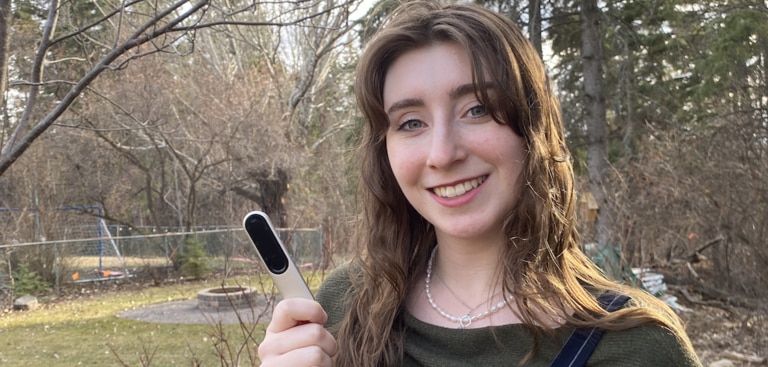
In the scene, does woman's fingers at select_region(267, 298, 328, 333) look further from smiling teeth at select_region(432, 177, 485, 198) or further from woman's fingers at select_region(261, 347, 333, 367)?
smiling teeth at select_region(432, 177, 485, 198)

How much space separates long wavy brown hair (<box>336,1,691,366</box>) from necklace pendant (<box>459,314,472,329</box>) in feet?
0.41

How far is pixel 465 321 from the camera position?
4.83ft

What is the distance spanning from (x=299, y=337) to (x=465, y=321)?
1.44 feet

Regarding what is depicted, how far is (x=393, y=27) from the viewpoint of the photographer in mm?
1515

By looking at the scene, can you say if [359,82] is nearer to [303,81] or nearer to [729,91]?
[729,91]

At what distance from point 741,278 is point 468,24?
263 inches

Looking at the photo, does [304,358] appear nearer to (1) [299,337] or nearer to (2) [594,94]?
(1) [299,337]

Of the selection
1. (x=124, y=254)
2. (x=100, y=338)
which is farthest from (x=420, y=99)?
(x=124, y=254)

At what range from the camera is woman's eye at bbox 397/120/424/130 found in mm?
1464

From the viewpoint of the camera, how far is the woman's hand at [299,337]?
1207mm

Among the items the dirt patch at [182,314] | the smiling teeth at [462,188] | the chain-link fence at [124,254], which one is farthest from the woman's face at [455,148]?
the chain-link fence at [124,254]

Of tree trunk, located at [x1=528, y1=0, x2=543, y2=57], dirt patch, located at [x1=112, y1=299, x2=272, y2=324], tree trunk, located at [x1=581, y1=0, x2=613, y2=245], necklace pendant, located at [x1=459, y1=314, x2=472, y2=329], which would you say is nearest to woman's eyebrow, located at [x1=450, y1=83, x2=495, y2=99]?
necklace pendant, located at [x1=459, y1=314, x2=472, y2=329]

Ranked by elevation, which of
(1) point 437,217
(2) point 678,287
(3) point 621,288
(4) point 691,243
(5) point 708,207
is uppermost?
(1) point 437,217

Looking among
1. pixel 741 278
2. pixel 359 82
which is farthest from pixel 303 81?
pixel 359 82
